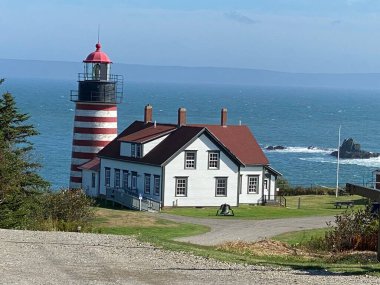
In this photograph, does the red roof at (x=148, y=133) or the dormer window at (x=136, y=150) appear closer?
the dormer window at (x=136, y=150)

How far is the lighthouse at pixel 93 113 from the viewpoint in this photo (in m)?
54.7

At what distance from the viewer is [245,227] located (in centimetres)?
3938

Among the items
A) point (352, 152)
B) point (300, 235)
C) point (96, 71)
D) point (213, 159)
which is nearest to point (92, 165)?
point (96, 71)

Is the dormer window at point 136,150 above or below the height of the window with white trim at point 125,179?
above

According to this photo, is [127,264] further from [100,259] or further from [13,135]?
[13,135]

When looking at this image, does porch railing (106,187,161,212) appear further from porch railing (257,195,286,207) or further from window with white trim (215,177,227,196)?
porch railing (257,195,286,207)

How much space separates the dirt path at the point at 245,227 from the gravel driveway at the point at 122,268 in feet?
47.0

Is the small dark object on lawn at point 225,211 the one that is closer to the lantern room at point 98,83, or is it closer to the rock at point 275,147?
the lantern room at point 98,83

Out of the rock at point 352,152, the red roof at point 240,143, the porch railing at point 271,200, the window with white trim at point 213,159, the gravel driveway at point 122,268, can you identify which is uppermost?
the rock at point 352,152

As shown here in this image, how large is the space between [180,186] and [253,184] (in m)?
4.21

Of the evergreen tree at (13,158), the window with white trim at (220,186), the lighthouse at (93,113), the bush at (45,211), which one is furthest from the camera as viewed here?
the lighthouse at (93,113)

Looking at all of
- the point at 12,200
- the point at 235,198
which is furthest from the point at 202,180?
the point at 12,200

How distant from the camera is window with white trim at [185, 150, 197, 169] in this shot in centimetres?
4891

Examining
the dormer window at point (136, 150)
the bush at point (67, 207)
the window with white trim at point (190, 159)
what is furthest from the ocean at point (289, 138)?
the bush at point (67, 207)
